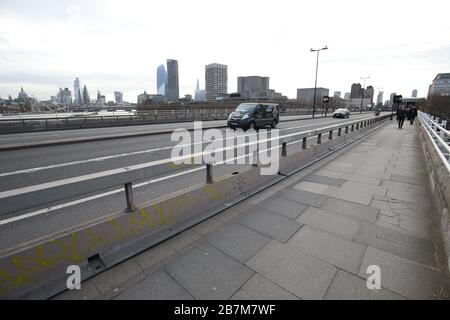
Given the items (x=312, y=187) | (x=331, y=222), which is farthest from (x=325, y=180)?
(x=331, y=222)

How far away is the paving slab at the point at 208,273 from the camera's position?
242cm

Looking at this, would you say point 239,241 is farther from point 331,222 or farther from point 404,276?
Result: point 404,276

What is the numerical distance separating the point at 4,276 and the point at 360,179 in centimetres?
690

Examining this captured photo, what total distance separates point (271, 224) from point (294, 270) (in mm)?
1076

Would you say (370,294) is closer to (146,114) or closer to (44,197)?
(44,197)

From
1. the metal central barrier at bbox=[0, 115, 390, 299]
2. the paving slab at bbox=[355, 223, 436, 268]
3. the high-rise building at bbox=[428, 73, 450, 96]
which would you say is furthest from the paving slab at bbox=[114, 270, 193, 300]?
the high-rise building at bbox=[428, 73, 450, 96]

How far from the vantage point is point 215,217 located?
394cm

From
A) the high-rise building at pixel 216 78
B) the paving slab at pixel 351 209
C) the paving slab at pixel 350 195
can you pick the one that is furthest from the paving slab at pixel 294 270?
the high-rise building at pixel 216 78

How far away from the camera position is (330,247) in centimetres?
316

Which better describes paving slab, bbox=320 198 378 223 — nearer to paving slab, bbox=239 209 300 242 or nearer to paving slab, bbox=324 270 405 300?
paving slab, bbox=239 209 300 242

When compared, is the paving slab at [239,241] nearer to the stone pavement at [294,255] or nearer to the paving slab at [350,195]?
the stone pavement at [294,255]

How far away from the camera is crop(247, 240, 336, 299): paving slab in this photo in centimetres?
245

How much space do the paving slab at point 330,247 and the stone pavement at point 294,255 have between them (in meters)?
0.01

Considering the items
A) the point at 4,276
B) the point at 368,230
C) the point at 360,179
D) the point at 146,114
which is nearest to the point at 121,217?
the point at 4,276
